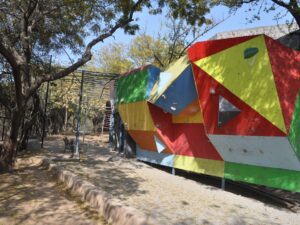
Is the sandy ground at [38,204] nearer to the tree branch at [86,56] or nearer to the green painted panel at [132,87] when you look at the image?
the tree branch at [86,56]

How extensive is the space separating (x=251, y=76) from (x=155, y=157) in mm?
5775

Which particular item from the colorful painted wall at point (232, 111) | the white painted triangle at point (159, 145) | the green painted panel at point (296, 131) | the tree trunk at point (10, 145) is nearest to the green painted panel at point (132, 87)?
the colorful painted wall at point (232, 111)

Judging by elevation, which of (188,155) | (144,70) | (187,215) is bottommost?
(187,215)

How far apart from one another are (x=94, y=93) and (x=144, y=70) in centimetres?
862

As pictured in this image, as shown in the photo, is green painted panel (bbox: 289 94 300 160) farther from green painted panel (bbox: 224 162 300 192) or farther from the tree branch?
the tree branch

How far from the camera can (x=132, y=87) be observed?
14633mm

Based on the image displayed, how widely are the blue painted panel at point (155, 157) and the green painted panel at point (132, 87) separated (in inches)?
83.3

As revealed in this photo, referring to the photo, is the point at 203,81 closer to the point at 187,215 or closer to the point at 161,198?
the point at 161,198

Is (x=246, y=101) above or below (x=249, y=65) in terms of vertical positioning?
below

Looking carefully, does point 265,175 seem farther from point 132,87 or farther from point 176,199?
point 132,87

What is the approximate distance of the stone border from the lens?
18.6 feet

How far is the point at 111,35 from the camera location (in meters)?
12.5

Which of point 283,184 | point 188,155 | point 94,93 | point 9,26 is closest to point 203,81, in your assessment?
point 188,155

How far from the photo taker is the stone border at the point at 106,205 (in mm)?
5660
